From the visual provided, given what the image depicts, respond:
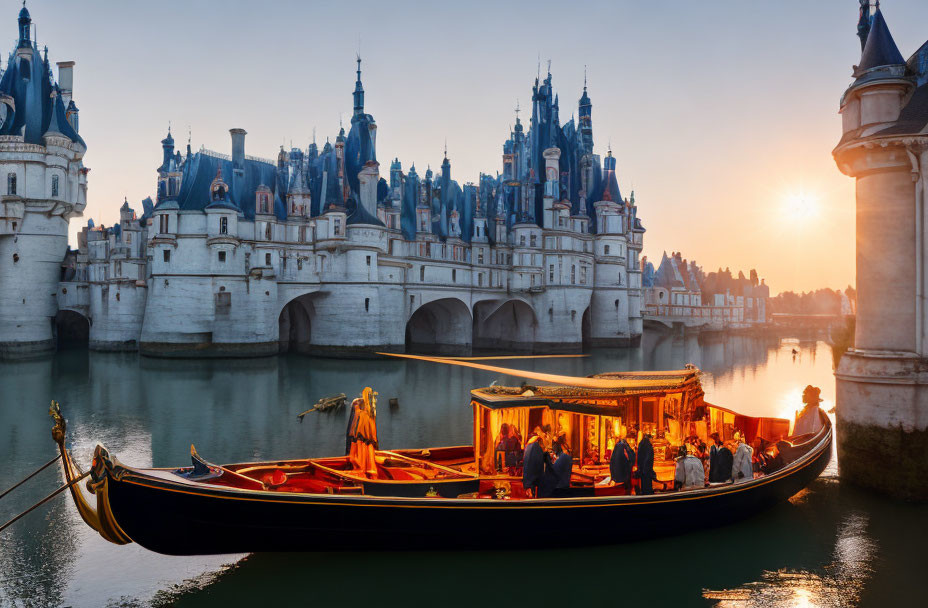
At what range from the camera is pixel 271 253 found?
155ft

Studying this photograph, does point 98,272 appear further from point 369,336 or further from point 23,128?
point 369,336

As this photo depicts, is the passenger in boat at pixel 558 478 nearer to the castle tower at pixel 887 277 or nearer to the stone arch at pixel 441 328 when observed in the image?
the castle tower at pixel 887 277

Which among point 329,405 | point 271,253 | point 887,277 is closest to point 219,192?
point 271,253

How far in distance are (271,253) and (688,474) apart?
40295 mm

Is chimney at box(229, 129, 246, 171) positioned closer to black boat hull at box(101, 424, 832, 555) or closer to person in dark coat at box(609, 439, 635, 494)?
black boat hull at box(101, 424, 832, 555)

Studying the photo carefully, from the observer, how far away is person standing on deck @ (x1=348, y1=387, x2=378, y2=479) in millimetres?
11852

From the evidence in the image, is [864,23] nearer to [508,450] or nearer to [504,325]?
[508,450]

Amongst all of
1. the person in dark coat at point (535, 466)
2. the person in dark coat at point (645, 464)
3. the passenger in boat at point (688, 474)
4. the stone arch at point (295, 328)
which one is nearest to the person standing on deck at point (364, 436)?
the person in dark coat at point (535, 466)

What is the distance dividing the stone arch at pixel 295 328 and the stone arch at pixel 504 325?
1624 cm

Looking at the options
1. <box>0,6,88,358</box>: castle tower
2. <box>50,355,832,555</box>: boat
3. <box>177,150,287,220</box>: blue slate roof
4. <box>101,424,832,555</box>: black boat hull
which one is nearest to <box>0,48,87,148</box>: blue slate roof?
<box>0,6,88,358</box>: castle tower

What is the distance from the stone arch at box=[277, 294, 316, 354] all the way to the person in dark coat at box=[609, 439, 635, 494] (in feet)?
138

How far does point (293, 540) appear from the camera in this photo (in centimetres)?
1030

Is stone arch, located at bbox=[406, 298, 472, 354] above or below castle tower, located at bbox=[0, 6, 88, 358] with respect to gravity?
below

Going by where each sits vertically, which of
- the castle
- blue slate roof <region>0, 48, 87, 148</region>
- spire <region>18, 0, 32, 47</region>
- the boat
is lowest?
the boat
